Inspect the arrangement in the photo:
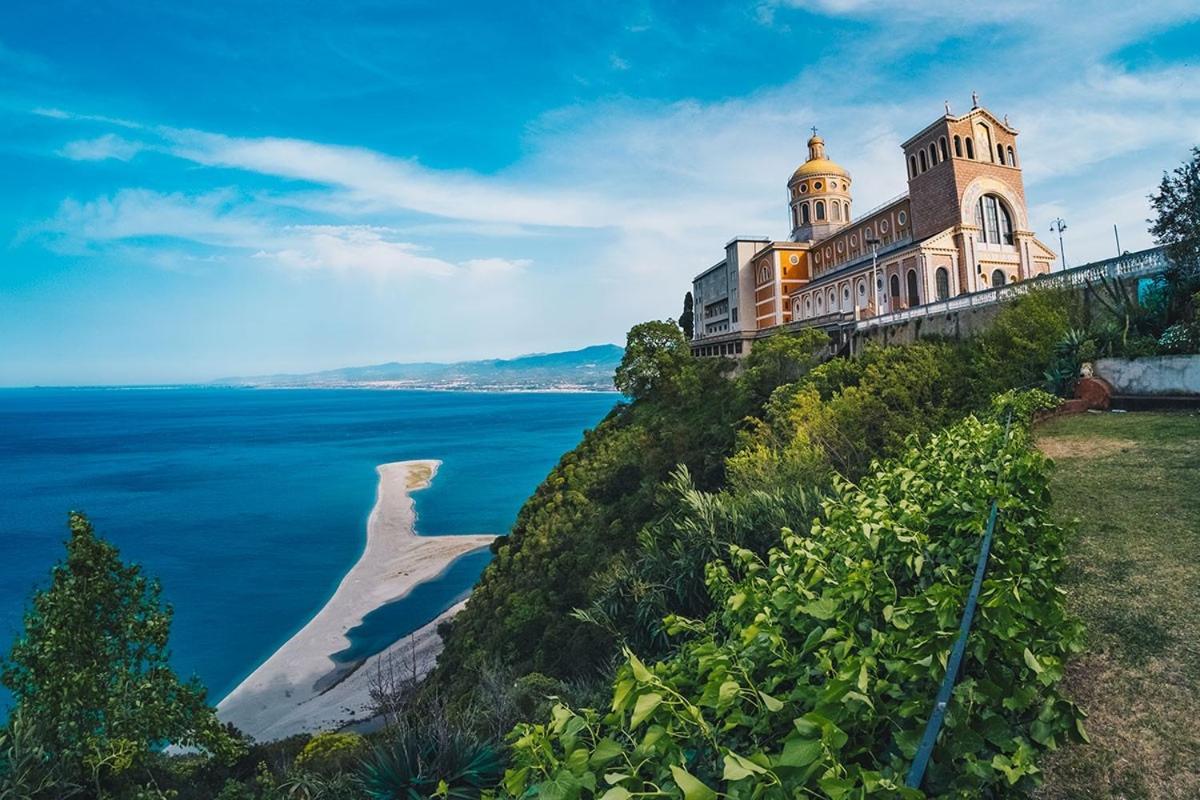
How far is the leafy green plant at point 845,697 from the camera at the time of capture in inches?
79.4

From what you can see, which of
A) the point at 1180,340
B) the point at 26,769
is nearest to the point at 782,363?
the point at 1180,340

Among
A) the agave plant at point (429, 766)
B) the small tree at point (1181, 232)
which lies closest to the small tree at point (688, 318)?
the small tree at point (1181, 232)

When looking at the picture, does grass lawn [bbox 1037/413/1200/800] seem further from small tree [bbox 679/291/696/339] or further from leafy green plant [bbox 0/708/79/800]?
small tree [bbox 679/291/696/339]

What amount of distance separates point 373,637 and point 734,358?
23.7 meters

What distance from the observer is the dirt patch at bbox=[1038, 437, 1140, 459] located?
8.70 meters

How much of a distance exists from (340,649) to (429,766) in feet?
82.3

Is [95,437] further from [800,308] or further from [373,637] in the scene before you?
[800,308]

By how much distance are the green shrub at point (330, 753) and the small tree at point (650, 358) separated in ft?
87.4

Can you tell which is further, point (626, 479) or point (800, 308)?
point (800, 308)

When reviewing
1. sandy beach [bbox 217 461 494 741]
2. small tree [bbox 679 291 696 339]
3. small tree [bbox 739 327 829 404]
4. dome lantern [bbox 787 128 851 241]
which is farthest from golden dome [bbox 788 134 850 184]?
sandy beach [bbox 217 461 494 741]

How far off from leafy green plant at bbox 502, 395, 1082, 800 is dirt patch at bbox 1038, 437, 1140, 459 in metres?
6.40

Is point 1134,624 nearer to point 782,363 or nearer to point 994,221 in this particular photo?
point 782,363

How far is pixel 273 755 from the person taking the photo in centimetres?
1420

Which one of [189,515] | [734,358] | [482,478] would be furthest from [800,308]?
[189,515]
